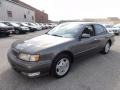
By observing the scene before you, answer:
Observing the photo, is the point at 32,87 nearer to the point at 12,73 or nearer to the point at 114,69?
the point at 12,73

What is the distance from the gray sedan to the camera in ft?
9.53

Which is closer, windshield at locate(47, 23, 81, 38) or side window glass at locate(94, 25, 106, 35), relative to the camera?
windshield at locate(47, 23, 81, 38)

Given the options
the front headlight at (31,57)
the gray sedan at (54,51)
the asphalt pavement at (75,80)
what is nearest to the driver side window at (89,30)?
the gray sedan at (54,51)

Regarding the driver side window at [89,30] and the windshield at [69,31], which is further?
the driver side window at [89,30]

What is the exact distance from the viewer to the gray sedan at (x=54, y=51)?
9.53 feet

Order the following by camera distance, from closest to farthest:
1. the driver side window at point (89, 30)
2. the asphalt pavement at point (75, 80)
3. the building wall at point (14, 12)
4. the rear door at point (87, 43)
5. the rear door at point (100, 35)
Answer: the asphalt pavement at point (75, 80)
the rear door at point (87, 43)
the driver side window at point (89, 30)
the rear door at point (100, 35)
the building wall at point (14, 12)

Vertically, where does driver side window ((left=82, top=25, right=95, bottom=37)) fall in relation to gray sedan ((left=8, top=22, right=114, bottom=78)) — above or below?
above

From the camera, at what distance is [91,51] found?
14.6ft

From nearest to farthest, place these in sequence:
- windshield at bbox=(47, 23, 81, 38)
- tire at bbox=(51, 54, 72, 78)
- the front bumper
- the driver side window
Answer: the front bumper, tire at bbox=(51, 54, 72, 78), windshield at bbox=(47, 23, 81, 38), the driver side window

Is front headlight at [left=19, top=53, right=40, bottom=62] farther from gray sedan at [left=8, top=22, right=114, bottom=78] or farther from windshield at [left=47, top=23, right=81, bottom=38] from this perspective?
windshield at [left=47, top=23, right=81, bottom=38]

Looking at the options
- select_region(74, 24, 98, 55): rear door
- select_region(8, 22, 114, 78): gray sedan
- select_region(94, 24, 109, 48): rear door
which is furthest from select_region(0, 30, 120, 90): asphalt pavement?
select_region(94, 24, 109, 48): rear door

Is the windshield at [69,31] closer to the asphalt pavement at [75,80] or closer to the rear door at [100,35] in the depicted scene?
the rear door at [100,35]

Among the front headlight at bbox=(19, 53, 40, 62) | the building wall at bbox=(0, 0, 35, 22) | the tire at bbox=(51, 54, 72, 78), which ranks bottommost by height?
the tire at bbox=(51, 54, 72, 78)

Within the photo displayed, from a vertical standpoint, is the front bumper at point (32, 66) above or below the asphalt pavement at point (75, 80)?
above
